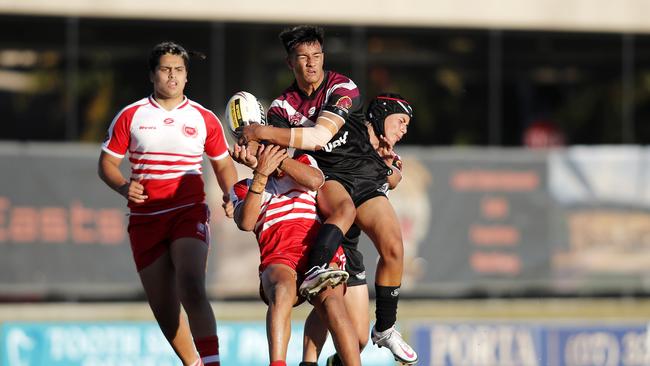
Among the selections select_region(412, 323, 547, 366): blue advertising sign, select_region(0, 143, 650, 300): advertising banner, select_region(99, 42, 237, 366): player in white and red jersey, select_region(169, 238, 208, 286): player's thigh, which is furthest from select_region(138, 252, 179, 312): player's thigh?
select_region(0, 143, 650, 300): advertising banner

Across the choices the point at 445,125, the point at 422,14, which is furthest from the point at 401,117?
the point at 445,125

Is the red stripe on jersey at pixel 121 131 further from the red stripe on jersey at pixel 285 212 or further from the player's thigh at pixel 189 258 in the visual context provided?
the red stripe on jersey at pixel 285 212

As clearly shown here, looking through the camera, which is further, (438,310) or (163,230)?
(438,310)

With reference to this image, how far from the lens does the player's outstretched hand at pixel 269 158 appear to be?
8250 millimetres

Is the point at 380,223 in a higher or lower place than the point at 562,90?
lower

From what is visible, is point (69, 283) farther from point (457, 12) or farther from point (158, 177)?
point (457, 12)

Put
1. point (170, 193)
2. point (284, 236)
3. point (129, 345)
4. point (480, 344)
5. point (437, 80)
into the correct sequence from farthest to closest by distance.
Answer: point (437, 80) < point (480, 344) < point (129, 345) < point (170, 193) < point (284, 236)

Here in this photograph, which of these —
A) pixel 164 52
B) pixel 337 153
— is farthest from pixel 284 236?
pixel 164 52

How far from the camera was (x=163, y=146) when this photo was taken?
29.7 feet

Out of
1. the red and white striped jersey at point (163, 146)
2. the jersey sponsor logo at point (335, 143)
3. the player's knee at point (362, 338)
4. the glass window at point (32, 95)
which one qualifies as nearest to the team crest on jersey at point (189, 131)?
the red and white striped jersey at point (163, 146)

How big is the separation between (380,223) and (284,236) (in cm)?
69

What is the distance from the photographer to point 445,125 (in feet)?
96.9

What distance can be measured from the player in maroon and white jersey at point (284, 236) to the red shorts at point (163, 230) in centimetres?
59

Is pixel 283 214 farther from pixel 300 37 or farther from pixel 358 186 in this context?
pixel 300 37
